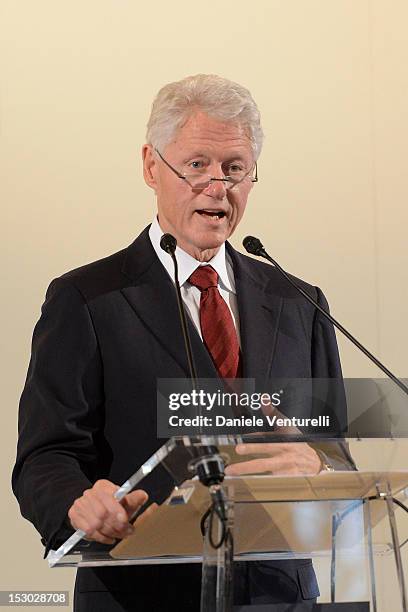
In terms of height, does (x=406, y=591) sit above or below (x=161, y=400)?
below

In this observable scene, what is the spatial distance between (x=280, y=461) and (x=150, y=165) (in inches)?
49.2

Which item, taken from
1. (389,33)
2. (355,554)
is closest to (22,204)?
(389,33)

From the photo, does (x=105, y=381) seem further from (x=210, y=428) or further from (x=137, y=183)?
(x=137, y=183)

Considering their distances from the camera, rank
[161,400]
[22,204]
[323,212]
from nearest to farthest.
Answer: [161,400] < [22,204] < [323,212]

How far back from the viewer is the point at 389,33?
356 centimetres

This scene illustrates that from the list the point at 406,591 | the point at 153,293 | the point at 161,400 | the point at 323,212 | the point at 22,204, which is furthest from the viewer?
the point at 323,212

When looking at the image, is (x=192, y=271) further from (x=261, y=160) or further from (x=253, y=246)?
(x=261, y=160)

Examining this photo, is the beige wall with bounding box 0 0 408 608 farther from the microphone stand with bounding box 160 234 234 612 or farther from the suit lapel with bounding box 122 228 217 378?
the microphone stand with bounding box 160 234 234 612

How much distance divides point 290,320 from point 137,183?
856mm

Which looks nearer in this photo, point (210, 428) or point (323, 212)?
point (210, 428)

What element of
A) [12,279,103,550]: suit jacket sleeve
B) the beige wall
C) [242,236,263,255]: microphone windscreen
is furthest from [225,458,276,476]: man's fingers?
the beige wall

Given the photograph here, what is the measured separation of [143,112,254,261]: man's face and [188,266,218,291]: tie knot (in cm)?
4

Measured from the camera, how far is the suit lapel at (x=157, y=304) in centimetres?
234

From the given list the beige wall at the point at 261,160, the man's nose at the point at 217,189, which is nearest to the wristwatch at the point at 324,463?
the man's nose at the point at 217,189
